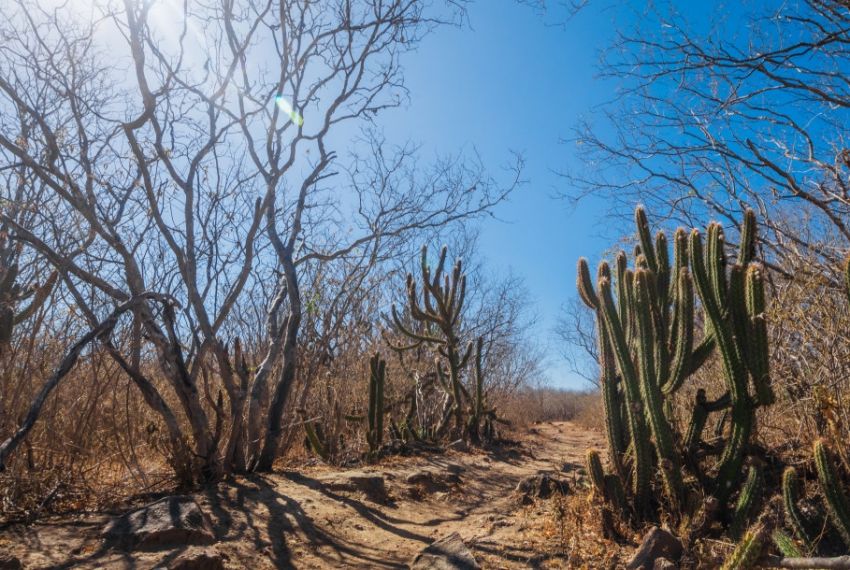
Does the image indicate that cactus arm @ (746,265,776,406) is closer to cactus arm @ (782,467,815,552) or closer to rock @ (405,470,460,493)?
cactus arm @ (782,467,815,552)

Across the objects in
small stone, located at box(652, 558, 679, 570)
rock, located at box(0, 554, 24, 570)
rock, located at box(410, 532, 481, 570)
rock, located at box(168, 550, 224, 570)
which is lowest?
small stone, located at box(652, 558, 679, 570)

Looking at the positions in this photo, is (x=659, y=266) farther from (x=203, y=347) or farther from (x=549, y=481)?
(x=203, y=347)

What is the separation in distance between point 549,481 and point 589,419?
18.7 m

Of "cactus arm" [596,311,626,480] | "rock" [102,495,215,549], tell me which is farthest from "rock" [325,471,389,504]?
"cactus arm" [596,311,626,480]

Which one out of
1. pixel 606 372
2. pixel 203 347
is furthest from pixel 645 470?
pixel 203 347

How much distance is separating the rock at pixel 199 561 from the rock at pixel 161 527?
0.33 m

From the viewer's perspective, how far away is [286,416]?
24.6 feet

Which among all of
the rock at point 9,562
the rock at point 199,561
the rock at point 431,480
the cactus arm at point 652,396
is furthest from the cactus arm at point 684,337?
the rock at point 9,562

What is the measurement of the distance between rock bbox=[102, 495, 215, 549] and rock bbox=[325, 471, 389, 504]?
1689 millimetres

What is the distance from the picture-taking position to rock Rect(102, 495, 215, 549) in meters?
3.39

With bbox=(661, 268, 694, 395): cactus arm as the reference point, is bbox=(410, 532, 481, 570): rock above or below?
below

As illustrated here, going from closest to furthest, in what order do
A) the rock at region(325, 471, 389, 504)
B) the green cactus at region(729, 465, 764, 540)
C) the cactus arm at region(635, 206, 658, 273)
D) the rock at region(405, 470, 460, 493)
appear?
the green cactus at region(729, 465, 764, 540), the cactus arm at region(635, 206, 658, 273), the rock at region(325, 471, 389, 504), the rock at region(405, 470, 460, 493)

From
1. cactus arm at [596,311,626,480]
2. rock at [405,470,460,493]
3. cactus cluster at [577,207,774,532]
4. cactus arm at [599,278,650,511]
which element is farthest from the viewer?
rock at [405,470,460,493]

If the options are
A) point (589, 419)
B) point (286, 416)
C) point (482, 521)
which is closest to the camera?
point (482, 521)
